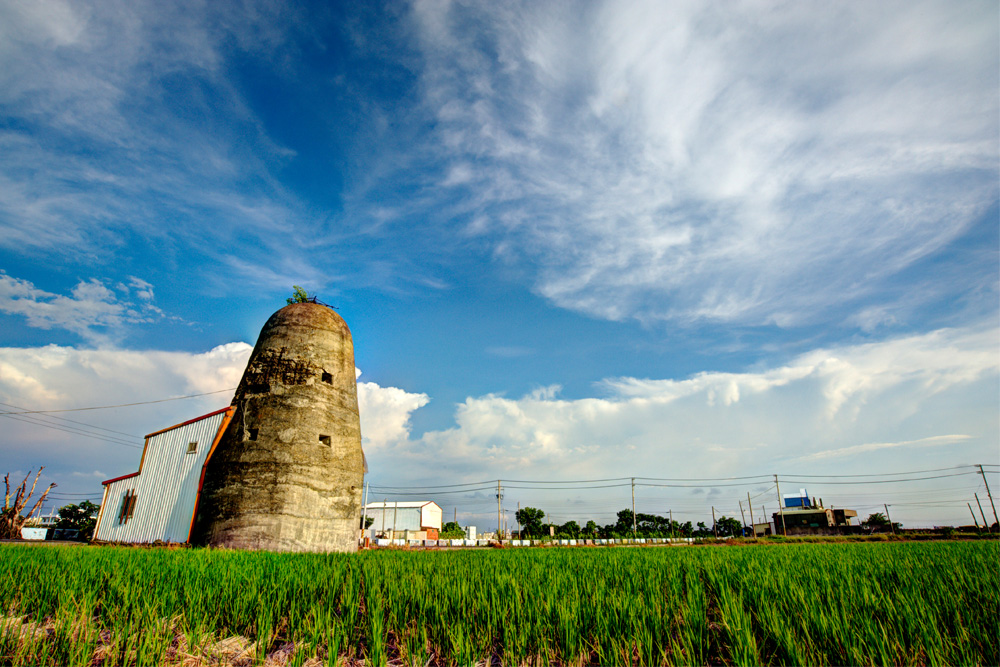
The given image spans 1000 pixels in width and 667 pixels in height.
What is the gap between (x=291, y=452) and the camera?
14328 mm

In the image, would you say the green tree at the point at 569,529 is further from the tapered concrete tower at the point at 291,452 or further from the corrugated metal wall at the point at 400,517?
the tapered concrete tower at the point at 291,452

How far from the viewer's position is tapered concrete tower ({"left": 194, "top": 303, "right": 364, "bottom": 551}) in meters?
13.6

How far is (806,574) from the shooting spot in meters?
5.47

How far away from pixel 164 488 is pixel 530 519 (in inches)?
2295

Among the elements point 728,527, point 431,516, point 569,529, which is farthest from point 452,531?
point 728,527

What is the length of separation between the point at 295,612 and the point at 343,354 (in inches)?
575

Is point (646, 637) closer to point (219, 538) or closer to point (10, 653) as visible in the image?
point (10, 653)

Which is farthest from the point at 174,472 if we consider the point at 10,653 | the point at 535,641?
the point at 535,641

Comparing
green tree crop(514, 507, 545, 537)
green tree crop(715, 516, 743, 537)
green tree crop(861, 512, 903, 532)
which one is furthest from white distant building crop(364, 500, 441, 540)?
green tree crop(861, 512, 903, 532)

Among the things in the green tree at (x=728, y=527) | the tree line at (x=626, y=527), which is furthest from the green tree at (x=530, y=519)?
the green tree at (x=728, y=527)

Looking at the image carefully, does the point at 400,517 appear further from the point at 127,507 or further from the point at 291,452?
the point at 291,452

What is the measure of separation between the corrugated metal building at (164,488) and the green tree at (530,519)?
53.2 meters

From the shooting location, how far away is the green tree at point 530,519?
64.0m

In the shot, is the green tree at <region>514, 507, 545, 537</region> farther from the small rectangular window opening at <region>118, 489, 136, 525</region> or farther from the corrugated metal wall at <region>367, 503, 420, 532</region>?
the small rectangular window opening at <region>118, 489, 136, 525</region>
